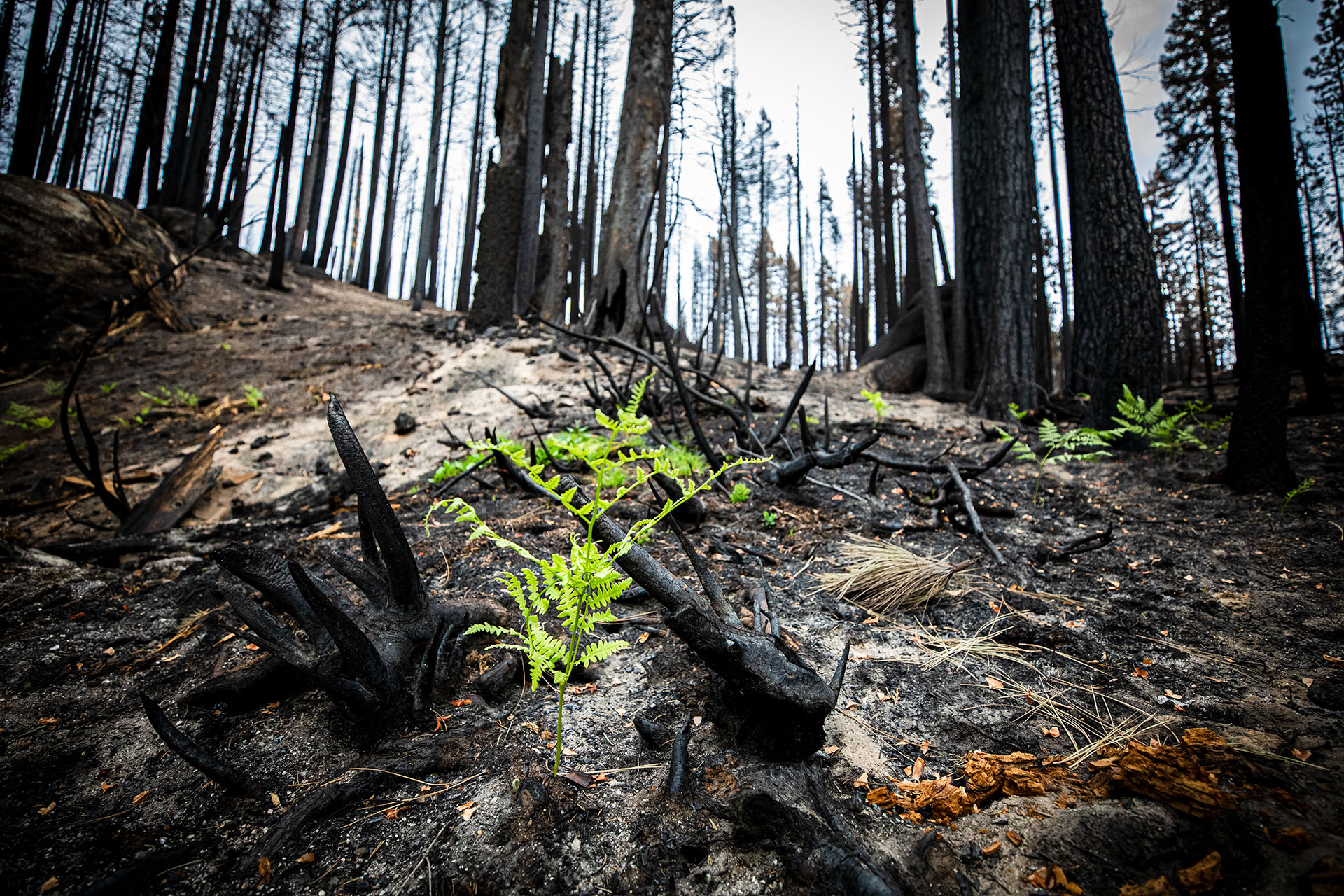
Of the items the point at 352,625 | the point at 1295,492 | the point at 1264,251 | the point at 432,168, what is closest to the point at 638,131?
the point at 1264,251

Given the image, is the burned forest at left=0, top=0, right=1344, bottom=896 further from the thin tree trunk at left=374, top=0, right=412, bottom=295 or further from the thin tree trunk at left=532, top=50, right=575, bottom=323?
the thin tree trunk at left=374, top=0, right=412, bottom=295

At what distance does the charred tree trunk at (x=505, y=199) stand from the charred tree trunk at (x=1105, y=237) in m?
7.15

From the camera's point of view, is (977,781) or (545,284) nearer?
(977,781)

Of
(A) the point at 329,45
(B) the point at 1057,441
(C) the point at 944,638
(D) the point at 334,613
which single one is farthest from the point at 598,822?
(A) the point at 329,45

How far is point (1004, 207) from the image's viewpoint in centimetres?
604

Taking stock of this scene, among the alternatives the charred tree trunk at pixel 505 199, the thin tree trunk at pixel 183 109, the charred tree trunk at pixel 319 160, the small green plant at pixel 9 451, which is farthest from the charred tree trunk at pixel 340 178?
the small green plant at pixel 9 451

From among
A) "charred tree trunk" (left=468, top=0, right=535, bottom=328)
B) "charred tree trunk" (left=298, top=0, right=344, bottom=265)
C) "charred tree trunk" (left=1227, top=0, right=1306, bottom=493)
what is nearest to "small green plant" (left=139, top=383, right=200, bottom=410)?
"charred tree trunk" (left=468, top=0, right=535, bottom=328)

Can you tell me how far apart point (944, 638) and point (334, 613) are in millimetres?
1905

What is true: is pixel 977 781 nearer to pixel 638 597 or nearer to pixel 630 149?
pixel 638 597

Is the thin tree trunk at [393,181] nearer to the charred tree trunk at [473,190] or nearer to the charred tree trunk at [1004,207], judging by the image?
the charred tree trunk at [473,190]

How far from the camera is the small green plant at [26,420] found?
4.41 metres

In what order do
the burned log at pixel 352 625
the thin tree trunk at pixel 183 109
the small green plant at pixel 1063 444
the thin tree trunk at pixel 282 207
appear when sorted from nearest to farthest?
1. the burned log at pixel 352 625
2. the small green plant at pixel 1063 444
3. the thin tree trunk at pixel 282 207
4. the thin tree trunk at pixel 183 109

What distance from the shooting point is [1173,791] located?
1030 millimetres

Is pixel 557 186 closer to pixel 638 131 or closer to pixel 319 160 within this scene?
pixel 638 131
